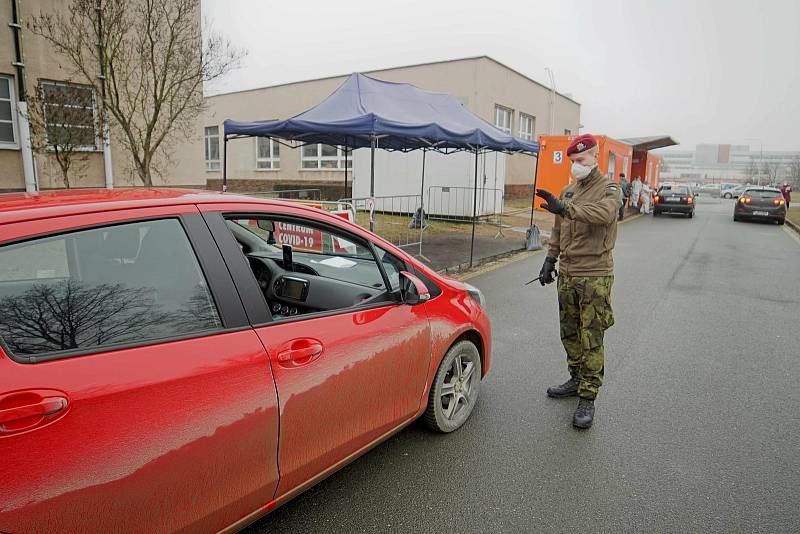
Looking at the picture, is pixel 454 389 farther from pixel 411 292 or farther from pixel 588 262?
pixel 588 262

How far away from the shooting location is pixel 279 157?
28.0 metres

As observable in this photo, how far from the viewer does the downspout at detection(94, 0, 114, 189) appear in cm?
977

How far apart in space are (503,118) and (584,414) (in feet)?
80.5

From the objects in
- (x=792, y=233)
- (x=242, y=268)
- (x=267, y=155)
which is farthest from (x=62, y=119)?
(x=792, y=233)

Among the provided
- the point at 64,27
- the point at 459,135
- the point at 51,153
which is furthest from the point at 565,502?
the point at 64,27

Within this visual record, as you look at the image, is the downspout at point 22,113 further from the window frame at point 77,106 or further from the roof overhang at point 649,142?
the roof overhang at point 649,142

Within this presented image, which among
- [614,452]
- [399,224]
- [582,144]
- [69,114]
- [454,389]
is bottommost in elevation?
[614,452]

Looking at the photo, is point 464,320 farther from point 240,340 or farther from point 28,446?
point 28,446

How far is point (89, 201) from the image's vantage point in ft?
6.29

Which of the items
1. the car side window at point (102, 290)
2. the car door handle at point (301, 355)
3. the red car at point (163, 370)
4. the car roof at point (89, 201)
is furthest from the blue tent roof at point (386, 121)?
the car side window at point (102, 290)

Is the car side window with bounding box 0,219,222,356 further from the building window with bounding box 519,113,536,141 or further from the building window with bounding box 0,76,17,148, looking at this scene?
the building window with bounding box 519,113,536,141

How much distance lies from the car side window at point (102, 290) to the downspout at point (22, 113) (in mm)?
10323

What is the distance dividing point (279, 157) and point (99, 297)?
89.5ft

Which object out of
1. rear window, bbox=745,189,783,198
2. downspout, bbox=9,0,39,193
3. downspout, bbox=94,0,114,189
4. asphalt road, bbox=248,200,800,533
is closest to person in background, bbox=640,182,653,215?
rear window, bbox=745,189,783,198
